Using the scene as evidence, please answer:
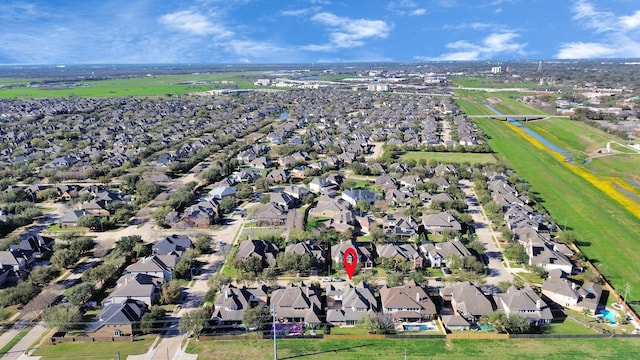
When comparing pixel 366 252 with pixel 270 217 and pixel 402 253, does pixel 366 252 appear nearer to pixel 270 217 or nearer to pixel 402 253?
pixel 402 253

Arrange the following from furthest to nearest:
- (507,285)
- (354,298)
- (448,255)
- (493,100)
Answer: (493,100), (448,255), (507,285), (354,298)

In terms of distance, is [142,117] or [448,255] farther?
[142,117]

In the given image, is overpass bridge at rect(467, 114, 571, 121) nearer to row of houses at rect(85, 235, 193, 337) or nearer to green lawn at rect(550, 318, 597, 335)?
green lawn at rect(550, 318, 597, 335)

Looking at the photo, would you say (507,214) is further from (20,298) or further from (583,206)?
(20,298)

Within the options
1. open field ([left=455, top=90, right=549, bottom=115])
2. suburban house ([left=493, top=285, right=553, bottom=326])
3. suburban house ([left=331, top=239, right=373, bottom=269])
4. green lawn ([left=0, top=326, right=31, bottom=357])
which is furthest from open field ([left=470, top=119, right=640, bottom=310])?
open field ([left=455, top=90, right=549, bottom=115])

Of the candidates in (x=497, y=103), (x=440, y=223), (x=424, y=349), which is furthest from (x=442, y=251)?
(x=497, y=103)

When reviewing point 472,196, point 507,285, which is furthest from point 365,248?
point 472,196

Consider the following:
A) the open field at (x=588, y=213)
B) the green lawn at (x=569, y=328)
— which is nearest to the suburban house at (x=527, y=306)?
the green lawn at (x=569, y=328)
